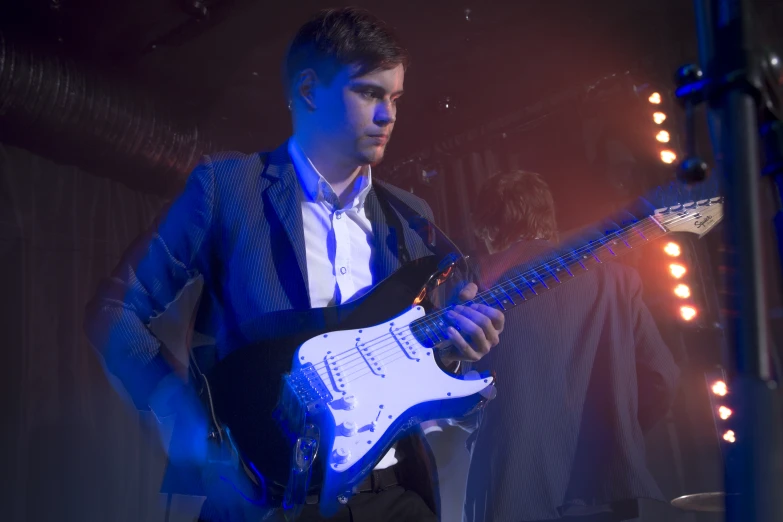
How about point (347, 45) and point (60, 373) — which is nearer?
point (347, 45)

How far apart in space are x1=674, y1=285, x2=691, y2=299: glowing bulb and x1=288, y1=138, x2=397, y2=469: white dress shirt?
2756 millimetres

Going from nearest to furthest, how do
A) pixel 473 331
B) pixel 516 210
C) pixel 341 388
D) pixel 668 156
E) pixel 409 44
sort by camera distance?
pixel 341 388
pixel 473 331
pixel 516 210
pixel 668 156
pixel 409 44

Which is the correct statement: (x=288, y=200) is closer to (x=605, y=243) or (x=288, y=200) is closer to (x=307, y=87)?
(x=307, y=87)

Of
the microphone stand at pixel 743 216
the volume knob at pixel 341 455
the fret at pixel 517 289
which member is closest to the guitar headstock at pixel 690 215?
the fret at pixel 517 289

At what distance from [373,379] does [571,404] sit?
1186mm

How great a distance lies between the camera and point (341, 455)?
4.62 ft

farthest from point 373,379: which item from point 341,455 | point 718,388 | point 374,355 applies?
point 718,388

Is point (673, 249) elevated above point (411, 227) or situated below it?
above

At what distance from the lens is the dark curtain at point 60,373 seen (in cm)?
409

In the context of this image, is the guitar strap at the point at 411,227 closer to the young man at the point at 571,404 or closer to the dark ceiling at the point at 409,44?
the young man at the point at 571,404

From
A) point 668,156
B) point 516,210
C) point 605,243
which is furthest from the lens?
point 668,156

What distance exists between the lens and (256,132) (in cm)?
561

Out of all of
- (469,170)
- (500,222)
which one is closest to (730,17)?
(500,222)

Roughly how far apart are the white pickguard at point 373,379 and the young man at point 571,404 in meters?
0.78
